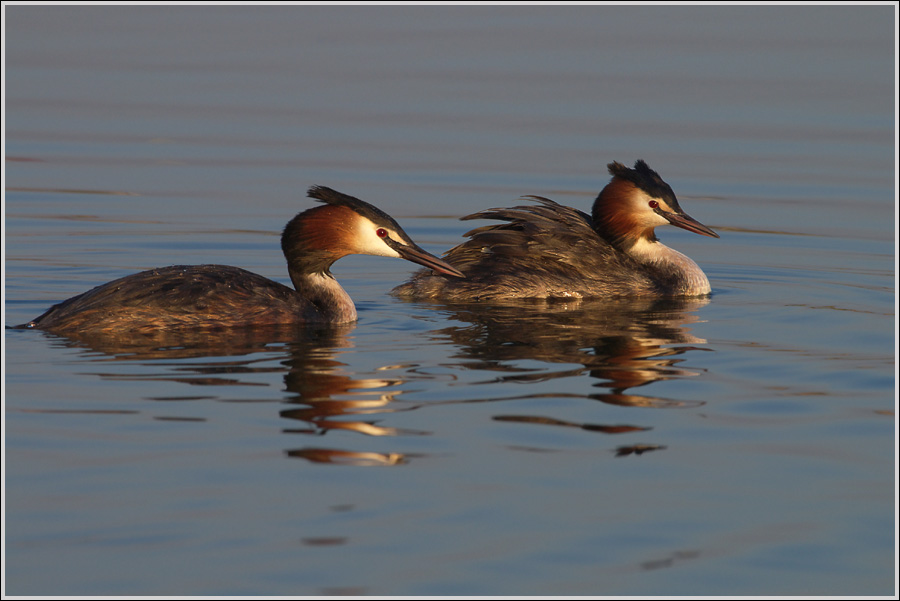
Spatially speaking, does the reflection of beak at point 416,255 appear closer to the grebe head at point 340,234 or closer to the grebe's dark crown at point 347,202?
the grebe head at point 340,234

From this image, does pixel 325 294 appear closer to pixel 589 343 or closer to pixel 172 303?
Result: pixel 172 303

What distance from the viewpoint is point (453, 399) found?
26.0 feet

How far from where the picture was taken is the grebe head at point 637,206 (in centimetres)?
1201

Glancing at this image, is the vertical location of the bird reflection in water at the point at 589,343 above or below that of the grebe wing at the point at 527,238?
below

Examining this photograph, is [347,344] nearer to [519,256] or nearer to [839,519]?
[519,256]

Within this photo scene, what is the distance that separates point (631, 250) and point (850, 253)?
2703 millimetres

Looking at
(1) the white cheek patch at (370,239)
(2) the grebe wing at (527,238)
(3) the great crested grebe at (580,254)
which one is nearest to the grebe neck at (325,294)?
(1) the white cheek patch at (370,239)

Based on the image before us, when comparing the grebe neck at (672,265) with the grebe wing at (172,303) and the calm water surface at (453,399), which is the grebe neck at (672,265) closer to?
the calm water surface at (453,399)

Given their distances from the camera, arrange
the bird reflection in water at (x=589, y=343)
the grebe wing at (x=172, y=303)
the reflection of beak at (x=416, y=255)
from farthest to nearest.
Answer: the reflection of beak at (x=416, y=255) → the grebe wing at (x=172, y=303) → the bird reflection in water at (x=589, y=343)

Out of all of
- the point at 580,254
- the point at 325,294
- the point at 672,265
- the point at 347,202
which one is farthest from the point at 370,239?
the point at 672,265

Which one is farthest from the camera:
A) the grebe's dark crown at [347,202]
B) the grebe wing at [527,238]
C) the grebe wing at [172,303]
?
the grebe wing at [527,238]

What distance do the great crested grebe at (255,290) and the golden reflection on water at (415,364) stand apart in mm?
110

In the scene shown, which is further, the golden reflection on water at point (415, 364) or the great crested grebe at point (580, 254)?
the great crested grebe at point (580, 254)

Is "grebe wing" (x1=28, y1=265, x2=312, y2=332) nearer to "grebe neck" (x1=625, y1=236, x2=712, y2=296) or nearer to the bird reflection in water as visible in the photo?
the bird reflection in water
